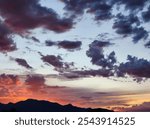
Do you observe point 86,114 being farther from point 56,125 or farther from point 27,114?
point 27,114

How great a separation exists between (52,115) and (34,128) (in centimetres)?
73

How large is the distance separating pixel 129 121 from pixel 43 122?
2875 millimetres

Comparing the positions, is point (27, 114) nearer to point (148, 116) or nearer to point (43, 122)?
point (43, 122)

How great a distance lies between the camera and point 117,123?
13727 millimetres

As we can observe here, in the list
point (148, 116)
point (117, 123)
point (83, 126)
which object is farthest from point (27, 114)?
point (148, 116)

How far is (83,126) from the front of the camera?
13.5m

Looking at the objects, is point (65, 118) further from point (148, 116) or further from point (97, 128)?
point (148, 116)

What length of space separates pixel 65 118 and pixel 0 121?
2460 mm

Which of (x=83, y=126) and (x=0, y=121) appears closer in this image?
(x=83, y=126)

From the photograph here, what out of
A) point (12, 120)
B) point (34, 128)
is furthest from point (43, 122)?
point (12, 120)

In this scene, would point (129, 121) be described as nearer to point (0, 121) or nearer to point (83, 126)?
point (83, 126)

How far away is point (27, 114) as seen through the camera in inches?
560

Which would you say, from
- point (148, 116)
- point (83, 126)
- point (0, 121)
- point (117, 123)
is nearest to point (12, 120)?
point (0, 121)

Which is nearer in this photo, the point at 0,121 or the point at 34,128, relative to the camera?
the point at 34,128
